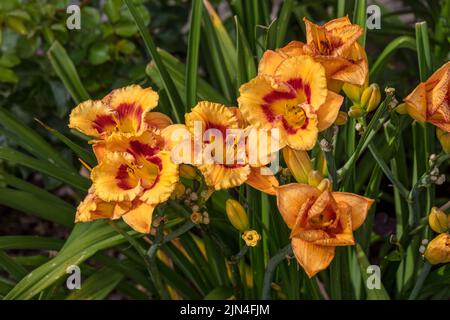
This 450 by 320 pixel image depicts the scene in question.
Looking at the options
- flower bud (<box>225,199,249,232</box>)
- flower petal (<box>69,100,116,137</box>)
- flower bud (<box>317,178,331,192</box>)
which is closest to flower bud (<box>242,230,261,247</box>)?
flower bud (<box>225,199,249,232</box>)

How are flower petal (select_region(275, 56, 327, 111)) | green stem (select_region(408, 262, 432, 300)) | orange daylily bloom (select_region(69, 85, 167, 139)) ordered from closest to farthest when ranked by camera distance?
flower petal (select_region(275, 56, 327, 111)) → orange daylily bloom (select_region(69, 85, 167, 139)) → green stem (select_region(408, 262, 432, 300))

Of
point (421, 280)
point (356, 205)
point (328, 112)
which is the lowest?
point (421, 280)

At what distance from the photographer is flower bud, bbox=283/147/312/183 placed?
1.04 meters

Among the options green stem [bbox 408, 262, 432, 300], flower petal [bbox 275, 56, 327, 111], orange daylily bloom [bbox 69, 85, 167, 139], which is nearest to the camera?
flower petal [bbox 275, 56, 327, 111]

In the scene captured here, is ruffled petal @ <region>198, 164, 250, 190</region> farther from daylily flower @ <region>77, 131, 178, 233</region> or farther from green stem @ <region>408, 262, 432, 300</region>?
green stem @ <region>408, 262, 432, 300</region>

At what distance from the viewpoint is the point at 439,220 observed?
1.10 meters

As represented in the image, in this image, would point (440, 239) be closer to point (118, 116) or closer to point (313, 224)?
point (313, 224)

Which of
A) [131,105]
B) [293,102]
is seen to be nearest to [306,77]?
[293,102]

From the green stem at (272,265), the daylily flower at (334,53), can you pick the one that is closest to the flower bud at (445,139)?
the daylily flower at (334,53)

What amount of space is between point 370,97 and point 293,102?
0.12 metres

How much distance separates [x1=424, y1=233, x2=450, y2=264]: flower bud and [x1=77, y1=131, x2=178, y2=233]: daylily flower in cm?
40
